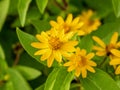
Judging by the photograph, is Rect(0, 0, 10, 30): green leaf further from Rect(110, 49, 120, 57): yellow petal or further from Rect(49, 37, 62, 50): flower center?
Rect(110, 49, 120, 57): yellow petal

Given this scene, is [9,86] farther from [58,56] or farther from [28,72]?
[58,56]

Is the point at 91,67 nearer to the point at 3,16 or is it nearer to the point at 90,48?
the point at 90,48

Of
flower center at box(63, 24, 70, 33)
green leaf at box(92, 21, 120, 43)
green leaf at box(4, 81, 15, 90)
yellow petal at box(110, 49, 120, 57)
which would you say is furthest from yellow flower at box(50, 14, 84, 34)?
green leaf at box(4, 81, 15, 90)

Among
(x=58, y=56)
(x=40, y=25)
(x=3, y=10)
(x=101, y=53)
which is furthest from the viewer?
(x=3, y=10)

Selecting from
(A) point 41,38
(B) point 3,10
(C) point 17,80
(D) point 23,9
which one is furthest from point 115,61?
(B) point 3,10

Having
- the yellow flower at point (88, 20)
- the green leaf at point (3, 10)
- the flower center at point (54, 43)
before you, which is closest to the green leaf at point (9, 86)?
the green leaf at point (3, 10)

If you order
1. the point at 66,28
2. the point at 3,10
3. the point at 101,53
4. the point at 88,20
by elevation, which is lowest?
the point at 88,20

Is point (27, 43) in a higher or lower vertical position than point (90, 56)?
higher
